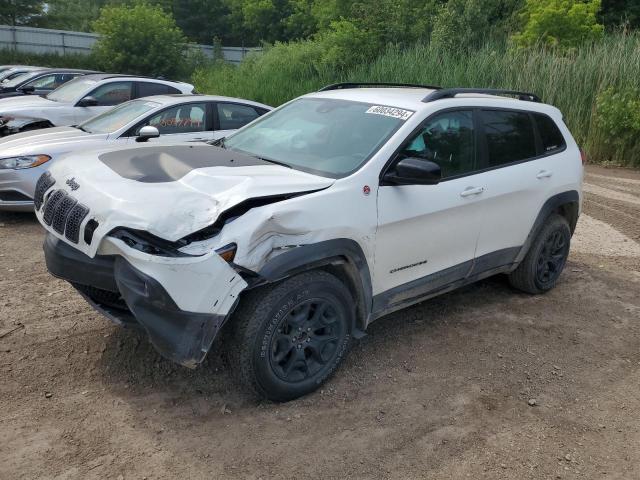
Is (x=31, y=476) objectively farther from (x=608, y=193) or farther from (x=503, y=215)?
(x=608, y=193)

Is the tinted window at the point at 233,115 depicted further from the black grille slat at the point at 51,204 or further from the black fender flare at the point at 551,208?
the black grille slat at the point at 51,204

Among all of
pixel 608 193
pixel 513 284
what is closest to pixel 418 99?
pixel 513 284

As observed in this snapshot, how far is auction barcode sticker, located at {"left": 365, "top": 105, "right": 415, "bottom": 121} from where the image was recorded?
404 cm

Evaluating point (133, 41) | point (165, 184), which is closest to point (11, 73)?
point (133, 41)

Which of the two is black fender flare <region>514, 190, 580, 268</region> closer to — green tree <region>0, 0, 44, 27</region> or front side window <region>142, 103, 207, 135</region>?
front side window <region>142, 103, 207, 135</region>

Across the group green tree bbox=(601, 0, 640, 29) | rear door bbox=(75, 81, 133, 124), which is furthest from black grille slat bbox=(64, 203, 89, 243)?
green tree bbox=(601, 0, 640, 29)

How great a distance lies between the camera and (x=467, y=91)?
4.57 meters

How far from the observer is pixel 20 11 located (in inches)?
1494

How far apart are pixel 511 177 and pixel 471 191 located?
57 cm

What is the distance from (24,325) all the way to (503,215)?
365cm

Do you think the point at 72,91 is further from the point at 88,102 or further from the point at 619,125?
the point at 619,125

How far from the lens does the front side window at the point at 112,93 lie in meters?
9.71

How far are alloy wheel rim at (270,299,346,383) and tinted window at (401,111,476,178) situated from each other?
3.92 feet

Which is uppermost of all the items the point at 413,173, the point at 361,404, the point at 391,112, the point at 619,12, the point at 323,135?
the point at 619,12
